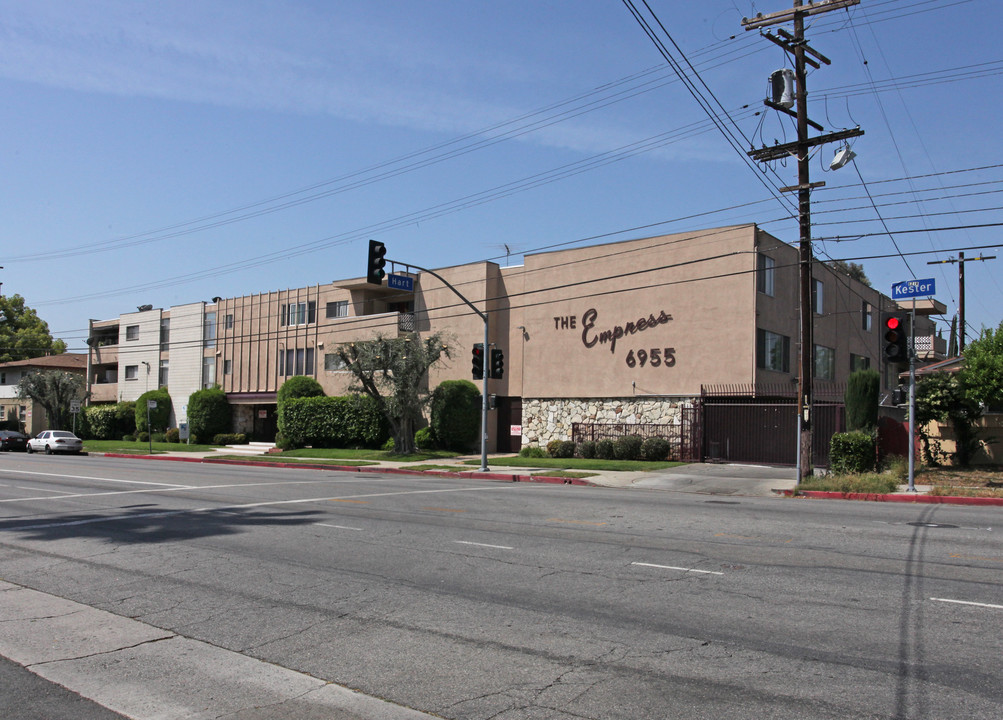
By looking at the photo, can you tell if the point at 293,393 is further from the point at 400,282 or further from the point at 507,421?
the point at 507,421

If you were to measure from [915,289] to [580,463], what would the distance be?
1371cm

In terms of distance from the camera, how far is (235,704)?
5309 millimetres

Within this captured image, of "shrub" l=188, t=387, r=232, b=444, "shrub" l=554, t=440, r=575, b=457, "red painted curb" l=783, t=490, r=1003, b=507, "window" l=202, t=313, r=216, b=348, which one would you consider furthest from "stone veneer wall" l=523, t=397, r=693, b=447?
"window" l=202, t=313, r=216, b=348

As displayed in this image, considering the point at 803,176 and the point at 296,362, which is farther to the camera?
the point at 296,362

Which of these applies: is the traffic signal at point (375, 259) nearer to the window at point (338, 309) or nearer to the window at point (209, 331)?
the window at point (338, 309)

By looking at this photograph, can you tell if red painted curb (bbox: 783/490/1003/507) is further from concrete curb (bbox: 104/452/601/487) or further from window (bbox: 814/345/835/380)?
window (bbox: 814/345/835/380)

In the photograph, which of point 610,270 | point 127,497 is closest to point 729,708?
point 127,497

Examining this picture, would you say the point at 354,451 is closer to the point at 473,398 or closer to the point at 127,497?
the point at 473,398

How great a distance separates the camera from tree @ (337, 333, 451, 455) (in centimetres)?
3578

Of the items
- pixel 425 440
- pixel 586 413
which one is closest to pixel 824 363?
pixel 586 413

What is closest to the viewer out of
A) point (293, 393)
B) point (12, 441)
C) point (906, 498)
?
point (906, 498)

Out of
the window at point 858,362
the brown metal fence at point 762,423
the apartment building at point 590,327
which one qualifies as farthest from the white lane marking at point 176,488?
the window at point 858,362

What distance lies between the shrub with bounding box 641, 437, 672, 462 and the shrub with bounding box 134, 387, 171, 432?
3626 centimetres

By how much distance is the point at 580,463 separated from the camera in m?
29.2
